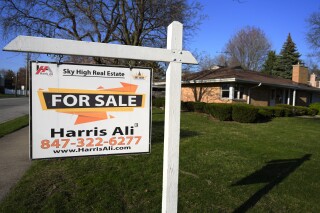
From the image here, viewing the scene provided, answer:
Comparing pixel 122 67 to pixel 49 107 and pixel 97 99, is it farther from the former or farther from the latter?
pixel 49 107

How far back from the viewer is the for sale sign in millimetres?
2324

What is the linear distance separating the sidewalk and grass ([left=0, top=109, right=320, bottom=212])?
0.20 meters

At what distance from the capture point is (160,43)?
13594mm

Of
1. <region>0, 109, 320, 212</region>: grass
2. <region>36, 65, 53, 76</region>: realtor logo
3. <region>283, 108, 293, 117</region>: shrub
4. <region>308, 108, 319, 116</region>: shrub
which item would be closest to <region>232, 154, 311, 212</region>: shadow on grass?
<region>0, 109, 320, 212</region>: grass

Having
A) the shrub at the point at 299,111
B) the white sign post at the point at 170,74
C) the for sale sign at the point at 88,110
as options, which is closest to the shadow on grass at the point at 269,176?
the white sign post at the point at 170,74

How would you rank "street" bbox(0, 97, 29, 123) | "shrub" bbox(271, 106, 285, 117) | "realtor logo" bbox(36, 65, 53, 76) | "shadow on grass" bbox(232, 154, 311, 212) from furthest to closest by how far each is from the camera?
"shrub" bbox(271, 106, 285, 117)
"street" bbox(0, 97, 29, 123)
"shadow on grass" bbox(232, 154, 311, 212)
"realtor logo" bbox(36, 65, 53, 76)

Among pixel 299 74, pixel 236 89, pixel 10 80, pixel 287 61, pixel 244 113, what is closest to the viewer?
pixel 244 113

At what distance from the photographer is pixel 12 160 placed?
6.34 m

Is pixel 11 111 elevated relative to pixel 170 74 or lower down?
lower down

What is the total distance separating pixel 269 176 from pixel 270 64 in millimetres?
50540

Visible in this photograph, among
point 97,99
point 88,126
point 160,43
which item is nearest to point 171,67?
point 97,99

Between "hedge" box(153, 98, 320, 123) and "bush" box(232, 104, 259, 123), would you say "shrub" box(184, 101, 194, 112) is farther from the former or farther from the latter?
"bush" box(232, 104, 259, 123)

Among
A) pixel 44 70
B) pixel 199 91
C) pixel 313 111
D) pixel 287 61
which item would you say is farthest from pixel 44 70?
pixel 287 61

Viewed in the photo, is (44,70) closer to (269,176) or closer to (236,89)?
(269,176)
